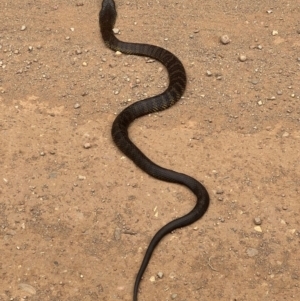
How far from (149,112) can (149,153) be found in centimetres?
67

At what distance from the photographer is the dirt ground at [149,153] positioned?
4.54 meters

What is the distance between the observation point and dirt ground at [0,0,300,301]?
14.9 feet

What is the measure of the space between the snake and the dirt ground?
0.28 ft

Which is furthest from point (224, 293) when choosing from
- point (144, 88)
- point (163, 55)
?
point (163, 55)

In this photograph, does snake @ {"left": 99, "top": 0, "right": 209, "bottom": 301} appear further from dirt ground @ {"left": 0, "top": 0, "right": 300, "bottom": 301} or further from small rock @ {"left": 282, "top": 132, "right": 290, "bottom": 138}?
small rock @ {"left": 282, "top": 132, "right": 290, "bottom": 138}

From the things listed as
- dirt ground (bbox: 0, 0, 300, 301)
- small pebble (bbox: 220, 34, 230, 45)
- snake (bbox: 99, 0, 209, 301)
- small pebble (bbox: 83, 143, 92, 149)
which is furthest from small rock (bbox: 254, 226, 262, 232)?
small pebble (bbox: 220, 34, 230, 45)

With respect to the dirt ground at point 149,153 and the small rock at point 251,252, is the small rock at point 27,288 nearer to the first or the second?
the dirt ground at point 149,153

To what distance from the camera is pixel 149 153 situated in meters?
5.50

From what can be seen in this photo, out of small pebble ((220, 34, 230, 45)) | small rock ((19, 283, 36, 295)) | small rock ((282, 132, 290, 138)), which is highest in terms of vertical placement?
small pebble ((220, 34, 230, 45))

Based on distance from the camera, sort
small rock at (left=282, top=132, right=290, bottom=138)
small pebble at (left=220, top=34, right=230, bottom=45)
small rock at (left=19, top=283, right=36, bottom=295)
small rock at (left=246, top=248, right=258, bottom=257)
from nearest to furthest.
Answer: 1. small rock at (left=19, top=283, right=36, bottom=295)
2. small rock at (left=246, top=248, right=258, bottom=257)
3. small rock at (left=282, top=132, right=290, bottom=138)
4. small pebble at (left=220, top=34, right=230, bottom=45)

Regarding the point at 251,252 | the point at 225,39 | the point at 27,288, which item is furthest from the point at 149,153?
the point at 225,39

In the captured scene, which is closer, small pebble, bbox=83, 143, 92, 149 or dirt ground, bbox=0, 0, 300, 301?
dirt ground, bbox=0, 0, 300, 301

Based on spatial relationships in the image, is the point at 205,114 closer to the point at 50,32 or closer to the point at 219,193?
the point at 219,193

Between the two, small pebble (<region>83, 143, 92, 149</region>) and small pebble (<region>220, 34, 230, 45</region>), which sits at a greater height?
small pebble (<region>220, 34, 230, 45</region>)
